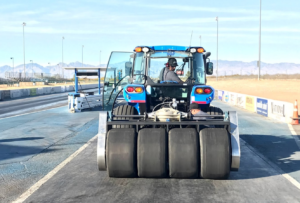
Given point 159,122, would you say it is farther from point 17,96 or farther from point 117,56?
point 17,96

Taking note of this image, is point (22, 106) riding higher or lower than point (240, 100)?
lower

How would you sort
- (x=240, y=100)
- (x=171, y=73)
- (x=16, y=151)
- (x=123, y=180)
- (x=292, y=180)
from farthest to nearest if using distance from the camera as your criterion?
(x=240, y=100)
(x=16, y=151)
(x=171, y=73)
(x=292, y=180)
(x=123, y=180)

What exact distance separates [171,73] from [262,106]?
40.3ft

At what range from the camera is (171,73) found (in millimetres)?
8617

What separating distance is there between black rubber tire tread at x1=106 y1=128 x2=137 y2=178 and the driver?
2.37 metres

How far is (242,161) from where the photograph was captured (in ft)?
27.8

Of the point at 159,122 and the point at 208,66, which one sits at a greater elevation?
the point at 208,66

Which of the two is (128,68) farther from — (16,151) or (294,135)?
(294,135)

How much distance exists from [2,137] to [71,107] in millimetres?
9289

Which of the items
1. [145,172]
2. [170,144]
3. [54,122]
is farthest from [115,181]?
[54,122]

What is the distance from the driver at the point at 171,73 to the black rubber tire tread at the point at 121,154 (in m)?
2.37

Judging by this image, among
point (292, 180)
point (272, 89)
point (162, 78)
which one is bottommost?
point (292, 180)

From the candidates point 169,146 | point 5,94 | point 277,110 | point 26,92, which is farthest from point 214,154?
point 26,92

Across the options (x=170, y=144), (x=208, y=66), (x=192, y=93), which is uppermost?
(x=208, y=66)
